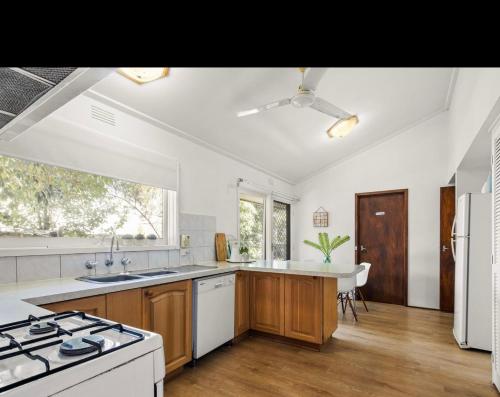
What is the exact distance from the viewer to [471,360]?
273 cm

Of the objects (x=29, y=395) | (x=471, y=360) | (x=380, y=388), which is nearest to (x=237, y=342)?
(x=380, y=388)

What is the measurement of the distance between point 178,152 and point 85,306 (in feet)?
6.00

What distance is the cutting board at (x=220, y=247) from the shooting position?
3.59 metres

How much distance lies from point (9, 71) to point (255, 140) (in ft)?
10.4

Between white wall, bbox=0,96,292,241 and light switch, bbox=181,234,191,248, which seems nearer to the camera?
white wall, bbox=0,96,292,241

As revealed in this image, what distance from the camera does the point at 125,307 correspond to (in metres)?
1.96

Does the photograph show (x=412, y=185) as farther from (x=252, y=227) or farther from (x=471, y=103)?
(x=252, y=227)

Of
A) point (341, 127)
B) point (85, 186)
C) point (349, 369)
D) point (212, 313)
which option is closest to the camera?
point (85, 186)

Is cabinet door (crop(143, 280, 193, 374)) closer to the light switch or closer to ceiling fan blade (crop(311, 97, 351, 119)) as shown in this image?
the light switch

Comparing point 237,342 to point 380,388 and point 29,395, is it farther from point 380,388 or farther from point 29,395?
point 29,395

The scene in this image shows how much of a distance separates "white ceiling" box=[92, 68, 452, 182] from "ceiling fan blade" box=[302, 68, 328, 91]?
1.81 ft

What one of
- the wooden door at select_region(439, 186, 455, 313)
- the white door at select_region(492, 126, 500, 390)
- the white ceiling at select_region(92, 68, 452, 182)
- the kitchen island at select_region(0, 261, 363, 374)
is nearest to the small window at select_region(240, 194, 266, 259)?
the white ceiling at select_region(92, 68, 452, 182)

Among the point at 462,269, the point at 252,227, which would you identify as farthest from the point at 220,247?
the point at 462,269

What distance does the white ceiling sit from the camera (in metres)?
2.58
